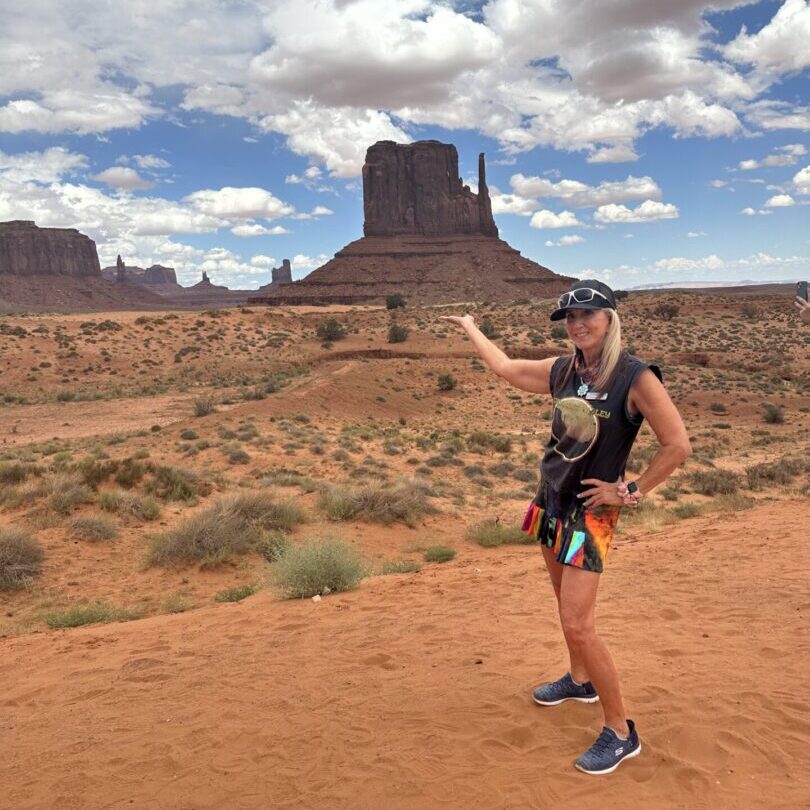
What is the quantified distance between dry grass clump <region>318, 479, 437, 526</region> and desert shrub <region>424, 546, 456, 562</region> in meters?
2.15

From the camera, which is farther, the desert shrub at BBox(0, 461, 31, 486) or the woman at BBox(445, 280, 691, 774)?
the desert shrub at BBox(0, 461, 31, 486)

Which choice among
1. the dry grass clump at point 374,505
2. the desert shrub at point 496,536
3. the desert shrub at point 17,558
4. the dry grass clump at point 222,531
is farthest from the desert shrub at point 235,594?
the desert shrub at point 496,536

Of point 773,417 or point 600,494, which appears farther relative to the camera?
point 773,417

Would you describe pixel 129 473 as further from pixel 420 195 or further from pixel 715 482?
pixel 420 195

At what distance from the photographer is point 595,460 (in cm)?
310

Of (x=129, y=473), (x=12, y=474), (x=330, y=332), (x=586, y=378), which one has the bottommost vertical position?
(x=129, y=473)

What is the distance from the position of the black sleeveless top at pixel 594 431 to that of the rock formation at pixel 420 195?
430 ft

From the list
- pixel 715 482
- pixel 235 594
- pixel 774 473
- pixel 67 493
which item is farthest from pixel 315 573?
pixel 774 473

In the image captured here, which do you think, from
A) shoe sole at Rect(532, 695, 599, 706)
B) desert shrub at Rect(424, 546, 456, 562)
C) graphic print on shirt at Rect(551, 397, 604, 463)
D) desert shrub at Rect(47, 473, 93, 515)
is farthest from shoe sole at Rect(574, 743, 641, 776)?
desert shrub at Rect(47, 473, 93, 515)

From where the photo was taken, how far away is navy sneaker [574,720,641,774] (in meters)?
3.21

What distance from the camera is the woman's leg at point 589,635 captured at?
123 inches

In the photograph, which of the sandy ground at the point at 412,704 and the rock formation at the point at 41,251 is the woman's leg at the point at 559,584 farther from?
the rock formation at the point at 41,251

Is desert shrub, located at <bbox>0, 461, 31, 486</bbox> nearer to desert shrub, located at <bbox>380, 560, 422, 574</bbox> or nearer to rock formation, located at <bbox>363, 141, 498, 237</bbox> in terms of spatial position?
desert shrub, located at <bbox>380, 560, 422, 574</bbox>

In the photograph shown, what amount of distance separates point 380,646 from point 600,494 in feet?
9.37
